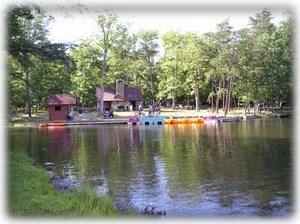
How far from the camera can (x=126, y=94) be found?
61.6m

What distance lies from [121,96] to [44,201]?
5145 centimetres

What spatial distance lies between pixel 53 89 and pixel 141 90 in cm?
1987

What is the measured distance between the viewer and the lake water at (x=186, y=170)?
11.8 meters

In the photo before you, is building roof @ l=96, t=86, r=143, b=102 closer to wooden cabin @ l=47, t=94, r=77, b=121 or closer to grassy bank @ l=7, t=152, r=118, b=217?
wooden cabin @ l=47, t=94, r=77, b=121

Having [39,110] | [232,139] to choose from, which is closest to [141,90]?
[39,110]

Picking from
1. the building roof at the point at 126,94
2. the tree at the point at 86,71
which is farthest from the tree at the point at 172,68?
the tree at the point at 86,71

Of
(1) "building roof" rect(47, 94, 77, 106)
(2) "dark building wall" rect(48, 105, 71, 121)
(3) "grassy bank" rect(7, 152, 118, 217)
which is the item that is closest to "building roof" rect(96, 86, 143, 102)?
(1) "building roof" rect(47, 94, 77, 106)

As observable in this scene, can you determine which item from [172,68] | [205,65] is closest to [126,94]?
[172,68]

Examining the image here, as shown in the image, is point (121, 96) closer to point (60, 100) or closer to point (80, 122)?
point (60, 100)

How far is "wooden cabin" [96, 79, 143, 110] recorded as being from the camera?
196 feet

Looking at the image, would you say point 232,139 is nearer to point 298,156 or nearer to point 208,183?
point 298,156

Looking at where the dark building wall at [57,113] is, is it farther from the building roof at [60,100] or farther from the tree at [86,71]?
the tree at [86,71]

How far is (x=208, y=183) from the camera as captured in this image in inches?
555

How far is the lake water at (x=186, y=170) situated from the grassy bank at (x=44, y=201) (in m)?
1.48
